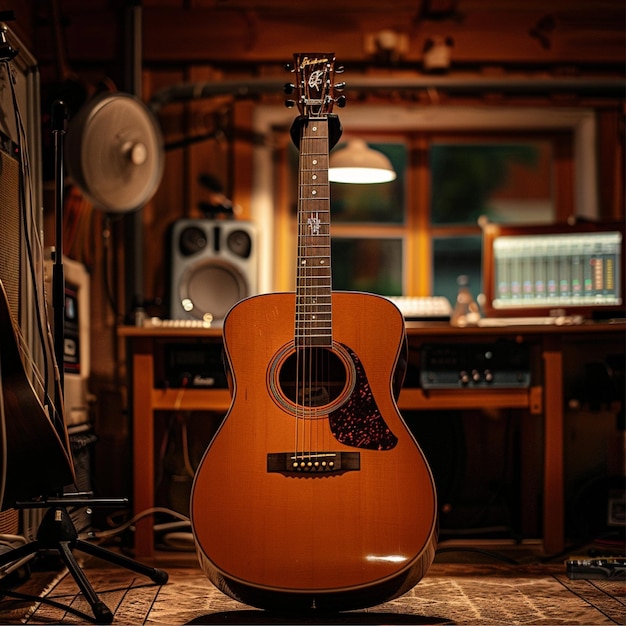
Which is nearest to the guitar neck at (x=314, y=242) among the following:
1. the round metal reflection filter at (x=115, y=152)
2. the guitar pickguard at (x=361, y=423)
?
the guitar pickguard at (x=361, y=423)

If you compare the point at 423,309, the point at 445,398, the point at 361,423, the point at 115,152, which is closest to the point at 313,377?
the point at 361,423

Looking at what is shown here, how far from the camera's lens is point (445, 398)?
3.00 meters

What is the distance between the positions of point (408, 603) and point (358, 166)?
1.81m

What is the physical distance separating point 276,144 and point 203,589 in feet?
7.06

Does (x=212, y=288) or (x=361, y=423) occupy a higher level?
(x=212, y=288)

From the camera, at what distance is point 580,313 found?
3383mm

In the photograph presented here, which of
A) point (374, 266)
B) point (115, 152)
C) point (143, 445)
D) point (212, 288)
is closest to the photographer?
point (143, 445)

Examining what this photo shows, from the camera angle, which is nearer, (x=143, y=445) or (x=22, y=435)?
(x=22, y=435)

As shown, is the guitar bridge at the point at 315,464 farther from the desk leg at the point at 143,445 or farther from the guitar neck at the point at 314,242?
the desk leg at the point at 143,445

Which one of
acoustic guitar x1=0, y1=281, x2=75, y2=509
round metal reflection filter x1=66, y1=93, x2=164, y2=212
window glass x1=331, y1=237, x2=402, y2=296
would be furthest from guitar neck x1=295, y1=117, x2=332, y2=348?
window glass x1=331, y1=237, x2=402, y2=296

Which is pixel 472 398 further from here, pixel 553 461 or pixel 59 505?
pixel 59 505

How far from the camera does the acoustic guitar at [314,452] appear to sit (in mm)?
1937

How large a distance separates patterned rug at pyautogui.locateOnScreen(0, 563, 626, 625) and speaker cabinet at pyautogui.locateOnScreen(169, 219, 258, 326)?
120cm

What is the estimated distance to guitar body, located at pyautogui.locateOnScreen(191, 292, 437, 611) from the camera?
193cm
